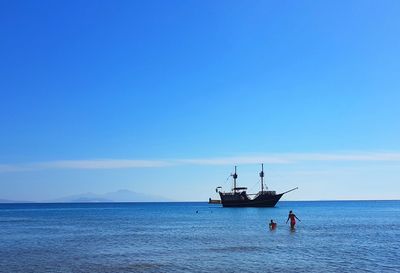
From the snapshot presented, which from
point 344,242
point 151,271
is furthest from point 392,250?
point 151,271

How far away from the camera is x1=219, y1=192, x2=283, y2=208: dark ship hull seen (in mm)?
134250

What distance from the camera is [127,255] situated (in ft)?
115

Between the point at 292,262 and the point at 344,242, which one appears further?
the point at 344,242

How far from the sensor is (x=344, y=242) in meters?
44.2

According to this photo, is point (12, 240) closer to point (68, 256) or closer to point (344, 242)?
point (68, 256)

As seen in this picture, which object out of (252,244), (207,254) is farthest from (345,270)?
(252,244)

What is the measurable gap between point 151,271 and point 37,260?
33.1 feet

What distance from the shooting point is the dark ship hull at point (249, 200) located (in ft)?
440

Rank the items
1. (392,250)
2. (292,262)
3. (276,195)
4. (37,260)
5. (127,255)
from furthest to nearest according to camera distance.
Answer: (276,195) < (392,250) < (127,255) < (37,260) < (292,262)

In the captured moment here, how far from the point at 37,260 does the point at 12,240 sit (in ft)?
59.8

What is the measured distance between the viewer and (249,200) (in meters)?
138

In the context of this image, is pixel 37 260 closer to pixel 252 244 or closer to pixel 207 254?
pixel 207 254

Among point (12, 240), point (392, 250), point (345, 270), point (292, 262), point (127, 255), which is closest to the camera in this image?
point (345, 270)

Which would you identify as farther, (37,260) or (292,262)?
(37,260)
